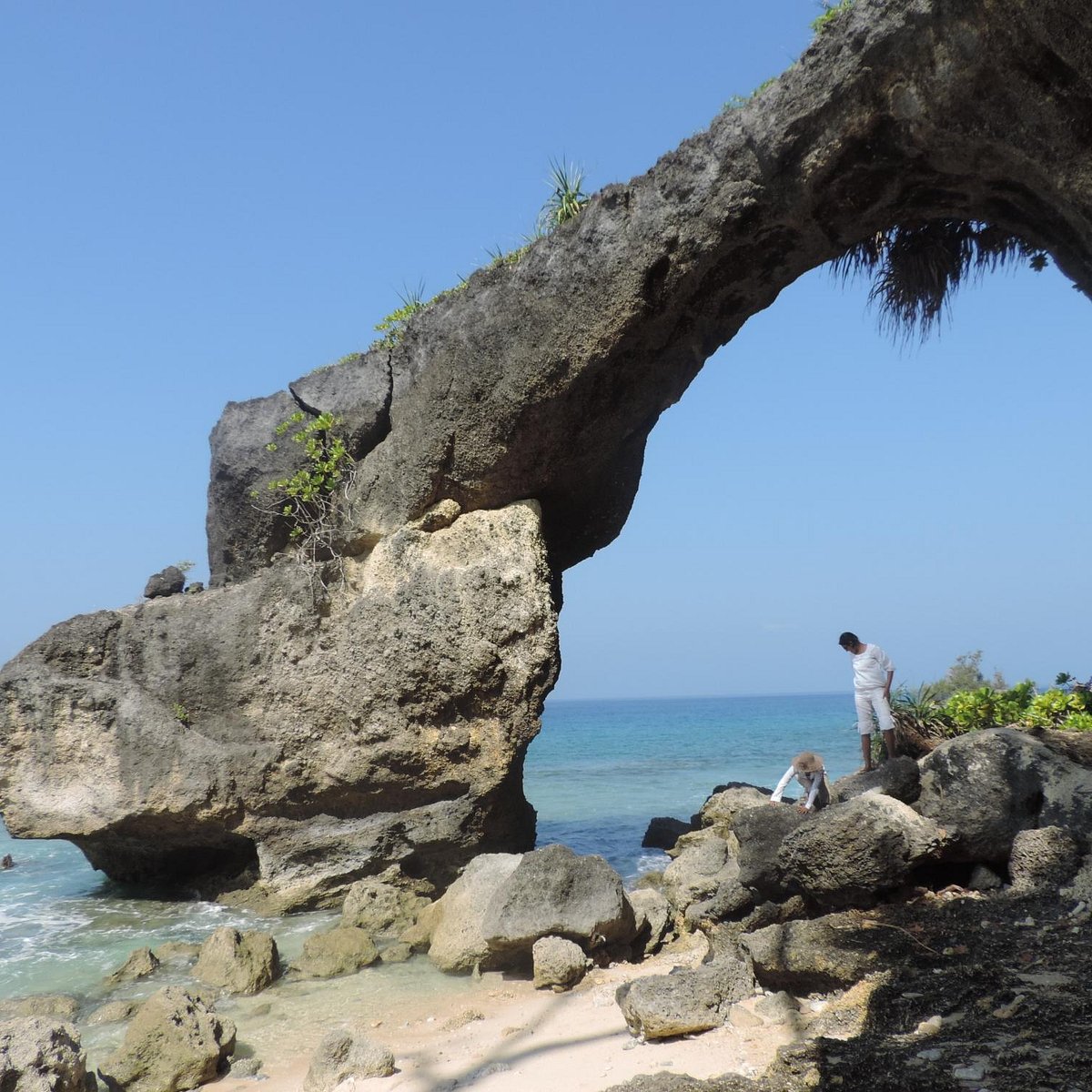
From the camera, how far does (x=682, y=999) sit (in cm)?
526

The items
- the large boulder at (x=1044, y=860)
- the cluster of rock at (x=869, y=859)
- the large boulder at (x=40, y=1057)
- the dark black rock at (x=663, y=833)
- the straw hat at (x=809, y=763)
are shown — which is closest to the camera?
the large boulder at (x=40, y=1057)

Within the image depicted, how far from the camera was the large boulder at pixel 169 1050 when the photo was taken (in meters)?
5.46

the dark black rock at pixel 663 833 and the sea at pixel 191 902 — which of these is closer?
the sea at pixel 191 902

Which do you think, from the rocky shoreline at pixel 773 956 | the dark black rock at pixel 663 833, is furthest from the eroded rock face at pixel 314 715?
the dark black rock at pixel 663 833

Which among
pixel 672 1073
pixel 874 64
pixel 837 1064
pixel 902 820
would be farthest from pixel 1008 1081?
pixel 874 64

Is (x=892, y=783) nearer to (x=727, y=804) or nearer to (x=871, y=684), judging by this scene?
(x=871, y=684)

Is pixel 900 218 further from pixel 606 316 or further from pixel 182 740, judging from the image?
pixel 182 740

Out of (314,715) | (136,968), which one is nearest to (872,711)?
(314,715)

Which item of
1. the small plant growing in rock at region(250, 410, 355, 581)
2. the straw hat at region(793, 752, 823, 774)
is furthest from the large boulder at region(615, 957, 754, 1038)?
the small plant growing in rock at region(250, 410, 355, 581)

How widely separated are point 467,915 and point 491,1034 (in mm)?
1661

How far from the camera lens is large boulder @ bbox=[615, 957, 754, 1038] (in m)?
5.15

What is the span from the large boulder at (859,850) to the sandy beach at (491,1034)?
1.19 m

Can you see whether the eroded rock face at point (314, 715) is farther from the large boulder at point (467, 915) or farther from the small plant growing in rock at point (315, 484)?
the large boulder at point (467, 915)

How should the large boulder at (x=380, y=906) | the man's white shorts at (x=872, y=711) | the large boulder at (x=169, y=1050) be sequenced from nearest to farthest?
the large boulder at (x=169, y=1050) < the large boulder at (x=380, y=906) < the man's white shorts at (x=872, y=711)
